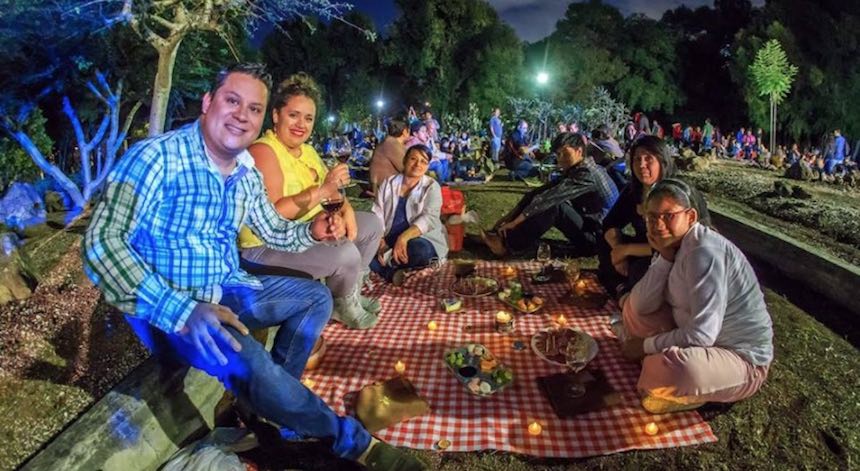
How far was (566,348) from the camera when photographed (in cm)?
375

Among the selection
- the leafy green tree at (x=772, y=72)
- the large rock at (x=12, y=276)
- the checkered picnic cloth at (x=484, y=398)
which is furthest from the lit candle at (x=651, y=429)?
the leafy green tree at (x=772, y=72)

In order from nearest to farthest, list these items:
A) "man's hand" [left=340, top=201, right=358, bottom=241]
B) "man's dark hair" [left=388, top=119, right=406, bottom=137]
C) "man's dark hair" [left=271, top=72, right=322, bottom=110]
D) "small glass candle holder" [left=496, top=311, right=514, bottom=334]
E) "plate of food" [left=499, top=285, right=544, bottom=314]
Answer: "man's dark hair" [left=271, top=72, right=322, bottom=110], "man's hand" [left=340, top=201, right=358, bottom=241], "small glass candle holder" [left=496, top=311, right=514, bottom=334], "plate of food" [left=499, top=285, right=544, bottom=314], "man's dark hair" [left=388, top=119, right=406, bottom=137]

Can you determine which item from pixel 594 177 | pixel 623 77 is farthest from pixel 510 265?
pixel 623 77

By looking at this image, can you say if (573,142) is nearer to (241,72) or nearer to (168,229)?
(241,72)

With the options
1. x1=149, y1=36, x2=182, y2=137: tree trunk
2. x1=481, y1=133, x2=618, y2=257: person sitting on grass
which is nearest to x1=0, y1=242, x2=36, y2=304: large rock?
x1=149, y1=36, x2=182, y2=137: tree trunk

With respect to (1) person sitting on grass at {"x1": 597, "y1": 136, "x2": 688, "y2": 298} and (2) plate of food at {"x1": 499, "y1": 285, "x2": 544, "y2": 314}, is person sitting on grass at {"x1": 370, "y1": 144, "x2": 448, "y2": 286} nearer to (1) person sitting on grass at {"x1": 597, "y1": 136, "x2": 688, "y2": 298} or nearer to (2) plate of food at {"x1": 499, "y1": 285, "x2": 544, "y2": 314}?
(2) plate of food at {"x1": 499, "y1": 285, "x2": 544, "y2": 314}

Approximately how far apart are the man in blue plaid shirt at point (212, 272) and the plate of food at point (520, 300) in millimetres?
2234

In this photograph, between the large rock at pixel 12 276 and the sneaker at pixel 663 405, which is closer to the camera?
the sneaker at pixel 663 405

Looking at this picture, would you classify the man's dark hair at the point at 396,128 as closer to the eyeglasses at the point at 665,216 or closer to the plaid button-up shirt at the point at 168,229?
the plaid button-up shirt at the point at 168,229

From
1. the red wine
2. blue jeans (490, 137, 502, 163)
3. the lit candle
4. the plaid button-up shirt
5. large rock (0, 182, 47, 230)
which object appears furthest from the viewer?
blue jeans (490, 137, 502, 163)

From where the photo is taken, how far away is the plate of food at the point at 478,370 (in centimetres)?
353

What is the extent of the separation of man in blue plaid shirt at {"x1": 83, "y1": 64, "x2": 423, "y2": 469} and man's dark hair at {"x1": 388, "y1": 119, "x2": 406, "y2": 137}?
5276 mm

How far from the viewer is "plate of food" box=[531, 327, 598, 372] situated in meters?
3.59

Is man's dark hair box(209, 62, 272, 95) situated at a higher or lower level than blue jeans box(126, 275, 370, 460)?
higher
